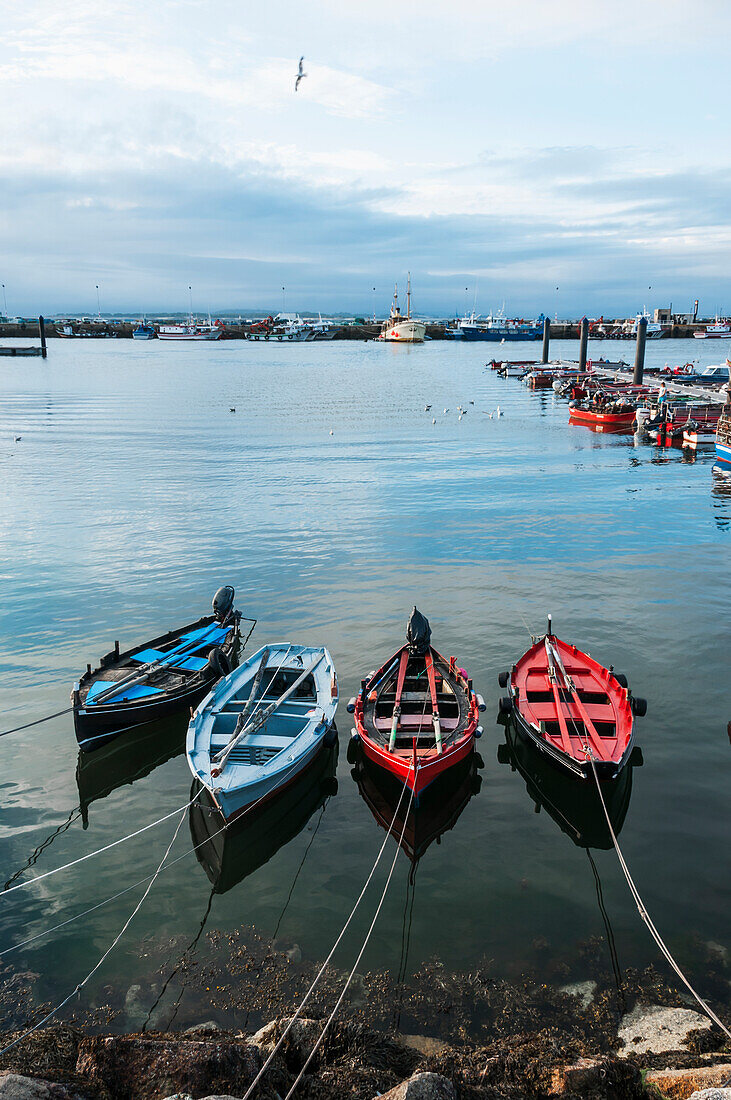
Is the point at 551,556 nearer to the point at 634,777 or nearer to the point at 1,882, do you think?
the point at 634,777

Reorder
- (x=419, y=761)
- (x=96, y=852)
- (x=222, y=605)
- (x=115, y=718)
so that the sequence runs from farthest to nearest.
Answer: (x=222, y=605)
(x=115, y=718)
(x=419, y=761)
(x=96, y=852)

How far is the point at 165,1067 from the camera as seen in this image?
7887mm

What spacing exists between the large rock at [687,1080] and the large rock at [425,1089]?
8.51 feet

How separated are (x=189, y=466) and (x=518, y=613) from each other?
116 ft

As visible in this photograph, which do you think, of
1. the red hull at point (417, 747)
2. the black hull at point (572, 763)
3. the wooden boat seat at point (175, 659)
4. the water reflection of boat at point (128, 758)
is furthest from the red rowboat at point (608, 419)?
the water reflection of boat at point (128, 758)

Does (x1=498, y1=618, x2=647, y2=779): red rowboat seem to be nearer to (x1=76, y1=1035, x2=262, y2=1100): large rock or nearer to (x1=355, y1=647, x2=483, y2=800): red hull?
(x1=355, y1=647, x2=483, y2=800): red hull

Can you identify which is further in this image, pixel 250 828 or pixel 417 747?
pixel 417 747

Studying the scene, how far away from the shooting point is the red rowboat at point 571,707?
1530cm

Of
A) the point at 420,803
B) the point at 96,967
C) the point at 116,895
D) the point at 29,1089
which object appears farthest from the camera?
the point at 420,803

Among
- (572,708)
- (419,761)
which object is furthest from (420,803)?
(572,708)

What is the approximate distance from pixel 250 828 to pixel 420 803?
383cm

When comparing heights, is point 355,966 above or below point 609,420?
below

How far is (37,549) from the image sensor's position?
33.3 meters

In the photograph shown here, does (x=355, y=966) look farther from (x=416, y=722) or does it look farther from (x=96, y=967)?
(x=416, y=722)
